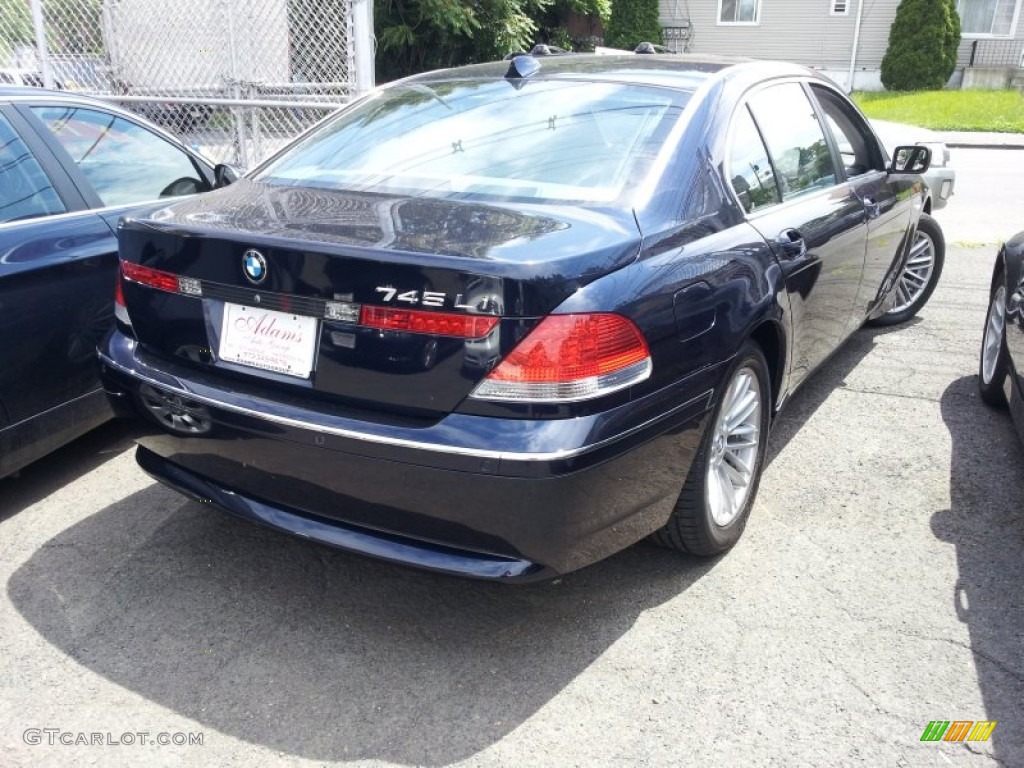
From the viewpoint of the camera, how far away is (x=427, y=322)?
7.40 ft

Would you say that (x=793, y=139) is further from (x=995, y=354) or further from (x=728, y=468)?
(x=995, y=354)

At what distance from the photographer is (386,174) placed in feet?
9.83

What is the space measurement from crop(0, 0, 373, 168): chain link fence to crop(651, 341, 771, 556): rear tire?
17.2 feet

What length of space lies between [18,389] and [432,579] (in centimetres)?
176

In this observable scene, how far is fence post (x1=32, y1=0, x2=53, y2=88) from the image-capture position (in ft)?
24.9

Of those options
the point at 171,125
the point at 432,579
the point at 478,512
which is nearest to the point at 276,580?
the point at 432,579

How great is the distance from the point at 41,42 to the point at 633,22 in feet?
55.4

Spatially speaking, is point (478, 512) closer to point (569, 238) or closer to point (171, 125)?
point (569, 238)

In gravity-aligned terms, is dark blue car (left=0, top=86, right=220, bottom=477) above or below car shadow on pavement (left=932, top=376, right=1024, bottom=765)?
above

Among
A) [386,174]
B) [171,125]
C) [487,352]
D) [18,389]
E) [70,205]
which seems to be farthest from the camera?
[171,125]

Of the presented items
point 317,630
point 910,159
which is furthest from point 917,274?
point 317,630

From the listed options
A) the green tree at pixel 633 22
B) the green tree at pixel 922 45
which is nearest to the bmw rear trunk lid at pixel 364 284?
the green tree at pixel 633 22

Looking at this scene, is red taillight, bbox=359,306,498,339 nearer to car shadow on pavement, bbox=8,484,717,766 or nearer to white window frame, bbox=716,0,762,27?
car shadow on pavement, bbox=8,484,717,766

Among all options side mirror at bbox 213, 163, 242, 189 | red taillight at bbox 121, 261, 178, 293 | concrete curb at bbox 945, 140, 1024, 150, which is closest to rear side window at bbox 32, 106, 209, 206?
side mirror at bbox 213, 163, 242, 189
